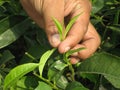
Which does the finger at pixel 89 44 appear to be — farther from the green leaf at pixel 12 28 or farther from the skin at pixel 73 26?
the green leaf at pixel 12 28

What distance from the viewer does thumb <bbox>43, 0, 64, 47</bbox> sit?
0.83 meters

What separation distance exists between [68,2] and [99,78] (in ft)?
0.72

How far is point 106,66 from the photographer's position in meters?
0.80

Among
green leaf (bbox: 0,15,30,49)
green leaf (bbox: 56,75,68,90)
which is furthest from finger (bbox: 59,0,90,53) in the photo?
green leaf (bbox: 0,15,30,49)

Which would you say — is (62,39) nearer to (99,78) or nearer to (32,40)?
(99,78)

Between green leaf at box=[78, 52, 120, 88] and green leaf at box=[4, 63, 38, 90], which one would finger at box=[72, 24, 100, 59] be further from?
green leaf at box=[4, 63, 38, 90]

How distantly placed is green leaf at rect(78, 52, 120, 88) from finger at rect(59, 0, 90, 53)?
7cm

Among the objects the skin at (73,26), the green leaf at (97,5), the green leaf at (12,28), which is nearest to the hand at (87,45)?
the skin at (73,26)

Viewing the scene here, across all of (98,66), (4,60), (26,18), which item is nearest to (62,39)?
(98,66)

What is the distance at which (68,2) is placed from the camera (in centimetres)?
89

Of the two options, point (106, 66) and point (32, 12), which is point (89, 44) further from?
point (32, 12)

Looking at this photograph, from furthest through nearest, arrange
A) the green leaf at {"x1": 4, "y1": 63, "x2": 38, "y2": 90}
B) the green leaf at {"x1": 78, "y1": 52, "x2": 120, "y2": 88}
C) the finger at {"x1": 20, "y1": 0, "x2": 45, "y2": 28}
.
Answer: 1. the finger at {"x1": 20, "y1": 0, "x2": 45, "y2": 28}
2. the green leaf at {"x1": 78, "y1": 52, "x2": 120, "y2": 88}
3. the green leaf at {"x1": 4, "y1": 63, "x2": 38, "y2": 90}

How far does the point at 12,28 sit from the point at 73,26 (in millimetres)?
300

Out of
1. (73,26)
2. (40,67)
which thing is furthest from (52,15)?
(40,67)
